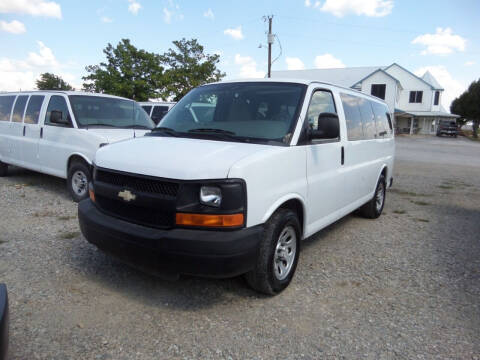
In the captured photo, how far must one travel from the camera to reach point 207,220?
284cm

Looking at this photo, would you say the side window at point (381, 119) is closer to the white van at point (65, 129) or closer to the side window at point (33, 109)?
the white van at point (65, 129)

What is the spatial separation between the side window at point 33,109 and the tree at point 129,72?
2437cm

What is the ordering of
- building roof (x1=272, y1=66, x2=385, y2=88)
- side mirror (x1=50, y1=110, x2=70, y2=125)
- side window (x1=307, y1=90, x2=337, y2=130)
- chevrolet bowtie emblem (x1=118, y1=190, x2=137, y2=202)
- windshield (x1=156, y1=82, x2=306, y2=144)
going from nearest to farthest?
1. chevrolet bowtie emblem (x1=118, y1=190, x2=137, y2=202)
2. windshield (x1=156, y1=82, x2=306, y2=144)
3. side window (x1=307, y1=90, x2=337, y2=130)
4. side mirror (x1=50, y1=110, x2=70, y2=125)
5. building roof (x1=272, y1=66, x2=385, y2=88)

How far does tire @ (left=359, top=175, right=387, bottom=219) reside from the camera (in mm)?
6250

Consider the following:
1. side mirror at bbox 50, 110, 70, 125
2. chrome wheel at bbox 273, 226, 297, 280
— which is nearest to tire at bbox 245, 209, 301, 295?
chrome wheel at bbox 273, 226, 297, 280

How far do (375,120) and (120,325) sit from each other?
189 inches

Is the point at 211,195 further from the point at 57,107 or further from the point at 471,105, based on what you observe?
the point at 471,105

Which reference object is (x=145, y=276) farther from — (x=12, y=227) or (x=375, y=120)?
(x=375, y=120)

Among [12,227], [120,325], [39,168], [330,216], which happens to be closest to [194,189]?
[120,325]

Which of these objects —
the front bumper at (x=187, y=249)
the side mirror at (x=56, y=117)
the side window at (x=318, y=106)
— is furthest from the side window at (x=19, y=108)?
the side window at (x=318, y=106)

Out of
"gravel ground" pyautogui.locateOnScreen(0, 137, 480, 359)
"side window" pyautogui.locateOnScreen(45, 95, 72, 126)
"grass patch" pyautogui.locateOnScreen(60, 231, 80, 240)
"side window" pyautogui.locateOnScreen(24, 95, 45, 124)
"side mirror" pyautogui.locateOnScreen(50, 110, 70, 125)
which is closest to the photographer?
"gravel ground" pyautogui.locateOnScreen(0, 137, 480, 359)

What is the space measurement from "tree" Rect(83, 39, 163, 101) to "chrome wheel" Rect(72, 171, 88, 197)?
26.0m

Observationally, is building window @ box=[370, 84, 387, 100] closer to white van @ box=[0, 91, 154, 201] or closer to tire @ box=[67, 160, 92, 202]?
white van @ box=[0, 91, 154, 201]

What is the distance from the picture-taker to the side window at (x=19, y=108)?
7691 millimetres
